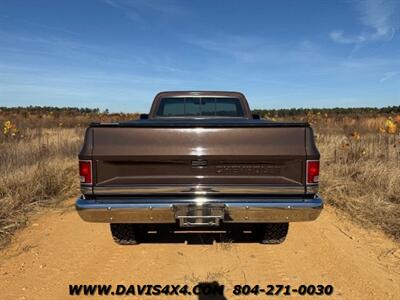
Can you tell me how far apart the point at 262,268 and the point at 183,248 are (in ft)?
3.35

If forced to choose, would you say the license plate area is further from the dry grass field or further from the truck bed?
the dry grass field

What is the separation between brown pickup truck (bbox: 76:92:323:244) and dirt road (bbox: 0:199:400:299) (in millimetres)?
592

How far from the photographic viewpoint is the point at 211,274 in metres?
3.54

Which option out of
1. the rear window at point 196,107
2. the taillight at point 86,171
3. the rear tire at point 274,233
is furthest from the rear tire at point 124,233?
the rear window at point 196,107

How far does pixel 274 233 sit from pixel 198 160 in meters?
1.58

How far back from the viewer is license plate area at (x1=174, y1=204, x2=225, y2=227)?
3.32 m

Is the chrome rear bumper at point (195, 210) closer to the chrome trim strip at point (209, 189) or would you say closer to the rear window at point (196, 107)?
the chrome trim strip at point (209, 189)

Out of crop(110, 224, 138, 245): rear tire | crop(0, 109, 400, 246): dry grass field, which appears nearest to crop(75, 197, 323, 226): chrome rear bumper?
crop(110, 224, 138, 245): rear tire

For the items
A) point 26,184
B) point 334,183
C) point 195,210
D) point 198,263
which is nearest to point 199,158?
point 195,210

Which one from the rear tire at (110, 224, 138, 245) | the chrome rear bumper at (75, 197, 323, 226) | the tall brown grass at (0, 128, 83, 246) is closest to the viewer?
the chrome rear bumper at (75, 197, 323, 226)

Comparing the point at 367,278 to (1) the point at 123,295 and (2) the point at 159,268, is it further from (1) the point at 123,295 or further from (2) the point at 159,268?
(1) the point at 123,295

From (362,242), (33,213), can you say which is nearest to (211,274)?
(362,242)

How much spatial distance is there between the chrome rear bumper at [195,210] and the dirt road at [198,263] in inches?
24.4

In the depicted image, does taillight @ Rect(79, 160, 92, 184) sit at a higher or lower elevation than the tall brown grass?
higher
